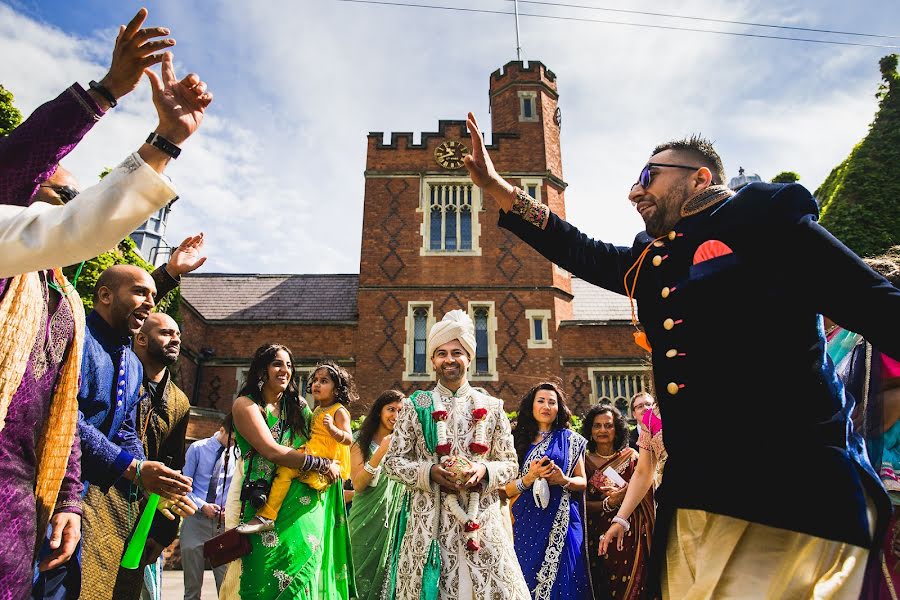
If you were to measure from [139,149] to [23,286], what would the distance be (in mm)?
661

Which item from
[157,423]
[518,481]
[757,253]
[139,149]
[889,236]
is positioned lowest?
[518,481]

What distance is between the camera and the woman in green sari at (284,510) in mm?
3564

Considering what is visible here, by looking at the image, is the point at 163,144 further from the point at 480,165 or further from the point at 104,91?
the point at 480,165

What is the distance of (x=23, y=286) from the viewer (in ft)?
5.75

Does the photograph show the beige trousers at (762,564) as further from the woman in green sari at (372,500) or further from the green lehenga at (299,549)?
the woman in green sari at (372,500)

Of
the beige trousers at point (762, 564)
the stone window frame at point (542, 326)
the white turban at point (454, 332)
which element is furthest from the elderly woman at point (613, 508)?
the stone window frame at point (542, 326)

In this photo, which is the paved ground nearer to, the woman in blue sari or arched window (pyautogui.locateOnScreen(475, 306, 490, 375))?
the woman in blue sari

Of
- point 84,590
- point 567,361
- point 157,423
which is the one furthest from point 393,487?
point 567,361

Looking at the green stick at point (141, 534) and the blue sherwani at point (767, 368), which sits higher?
the blue sherwani at point (767, 368)

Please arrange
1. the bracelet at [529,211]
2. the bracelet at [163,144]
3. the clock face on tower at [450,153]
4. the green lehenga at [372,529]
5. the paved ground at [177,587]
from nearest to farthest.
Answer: the bracelet at [163,144] < the bracelet at [529,211] < the green lehenga at [372,529] < the paved ground at [177,587] < the clock face on tower at [450,153]

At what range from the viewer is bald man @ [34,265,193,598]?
2.51 m

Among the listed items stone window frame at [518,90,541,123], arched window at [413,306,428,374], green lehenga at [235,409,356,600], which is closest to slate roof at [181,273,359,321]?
arched window at [413,306,428,374]

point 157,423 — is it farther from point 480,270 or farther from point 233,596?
point 480,270

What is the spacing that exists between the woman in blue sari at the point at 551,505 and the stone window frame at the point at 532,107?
16.2m
